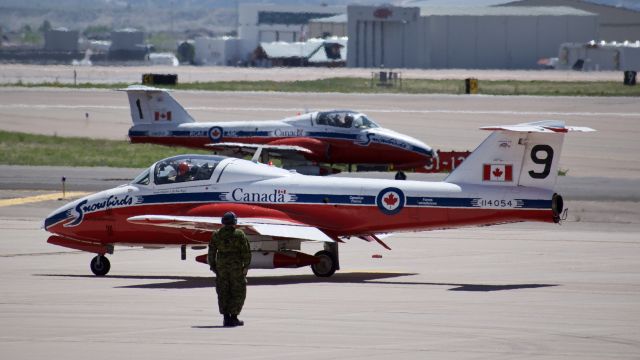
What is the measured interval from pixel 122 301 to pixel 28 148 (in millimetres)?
33256

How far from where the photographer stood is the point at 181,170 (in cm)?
2389

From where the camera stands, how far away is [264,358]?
48.4ft

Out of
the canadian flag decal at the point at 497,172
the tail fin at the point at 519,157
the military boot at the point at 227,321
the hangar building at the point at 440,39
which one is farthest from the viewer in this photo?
the hangar building at the point at 440,39

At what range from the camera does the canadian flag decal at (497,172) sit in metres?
22.3

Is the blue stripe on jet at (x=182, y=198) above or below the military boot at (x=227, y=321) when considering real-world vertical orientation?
above

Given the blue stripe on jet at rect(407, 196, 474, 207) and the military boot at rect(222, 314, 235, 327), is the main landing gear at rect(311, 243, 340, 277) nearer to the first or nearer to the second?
the blue stripe on jet at rect(407, 196, 474, 207)

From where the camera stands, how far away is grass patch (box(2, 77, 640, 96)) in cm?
9025

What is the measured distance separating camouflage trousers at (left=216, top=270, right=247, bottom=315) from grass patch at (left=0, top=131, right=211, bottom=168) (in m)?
28.5

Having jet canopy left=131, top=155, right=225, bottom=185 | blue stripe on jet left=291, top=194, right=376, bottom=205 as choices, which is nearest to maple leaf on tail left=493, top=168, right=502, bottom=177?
blue stripe on jet left=291, top=194, right=376, bottom=205

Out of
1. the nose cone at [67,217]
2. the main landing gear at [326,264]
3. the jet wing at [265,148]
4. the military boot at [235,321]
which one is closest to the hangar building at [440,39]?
the jet wing at [265,148]

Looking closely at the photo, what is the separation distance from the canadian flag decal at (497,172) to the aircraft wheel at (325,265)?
10.5 feet

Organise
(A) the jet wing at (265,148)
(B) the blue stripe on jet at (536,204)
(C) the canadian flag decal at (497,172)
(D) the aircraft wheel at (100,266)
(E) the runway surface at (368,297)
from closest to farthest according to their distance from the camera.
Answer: (E) the runway surface at (368,297)
(B) the blue stripe on jet at (536,204)
(C) the canadian flag decal at (497,172)
(D) the aircraft wheel at (100,266)
(A) the jet wing at (265,148)

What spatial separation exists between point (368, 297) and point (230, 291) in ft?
11.4

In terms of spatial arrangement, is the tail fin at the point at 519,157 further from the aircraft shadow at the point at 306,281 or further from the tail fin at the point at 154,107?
the tail fin at the point at 154,107
